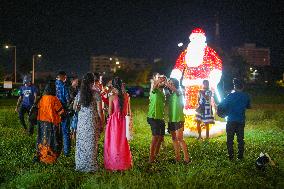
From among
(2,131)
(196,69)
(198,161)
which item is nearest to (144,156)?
(198,161)

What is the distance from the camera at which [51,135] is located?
31.9 ft

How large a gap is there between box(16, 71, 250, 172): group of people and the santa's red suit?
449cm

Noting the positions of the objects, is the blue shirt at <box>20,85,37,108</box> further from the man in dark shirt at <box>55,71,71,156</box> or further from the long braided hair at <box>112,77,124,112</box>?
the long braided hair at <box>112,77,124,112</box>

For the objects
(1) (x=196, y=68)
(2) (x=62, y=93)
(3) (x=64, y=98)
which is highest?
(1) (x=196, y=68)

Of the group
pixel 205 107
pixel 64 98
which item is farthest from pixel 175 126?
pixel 205 107

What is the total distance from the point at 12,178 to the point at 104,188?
2076 mm

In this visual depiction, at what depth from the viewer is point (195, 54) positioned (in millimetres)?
14617

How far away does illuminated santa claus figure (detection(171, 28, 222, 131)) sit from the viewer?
48.1ft

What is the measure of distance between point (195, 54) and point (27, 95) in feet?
18.4

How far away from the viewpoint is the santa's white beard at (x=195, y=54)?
14617 mm

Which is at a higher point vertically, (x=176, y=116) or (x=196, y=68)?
(x=196, y=68)

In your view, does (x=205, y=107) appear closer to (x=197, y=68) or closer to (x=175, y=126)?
(x=197, y=68)

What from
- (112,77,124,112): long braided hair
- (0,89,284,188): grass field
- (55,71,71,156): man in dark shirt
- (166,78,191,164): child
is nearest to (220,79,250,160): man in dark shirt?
(0,89,284,188): grass field

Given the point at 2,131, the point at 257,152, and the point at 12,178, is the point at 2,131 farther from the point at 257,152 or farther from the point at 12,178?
the point at 257,152
